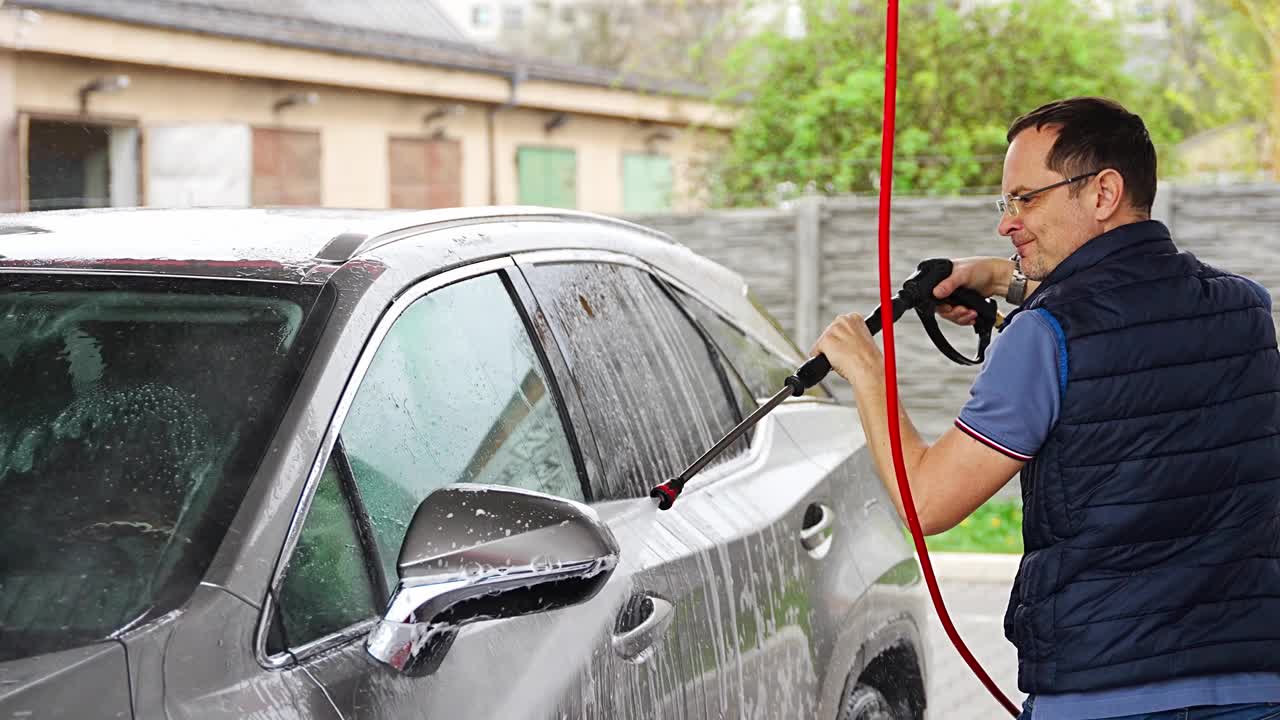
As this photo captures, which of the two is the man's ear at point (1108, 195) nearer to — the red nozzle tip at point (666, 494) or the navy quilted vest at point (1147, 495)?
the navy quilted vest at point (1147, 495)

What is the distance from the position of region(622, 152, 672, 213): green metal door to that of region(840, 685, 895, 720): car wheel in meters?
17.0

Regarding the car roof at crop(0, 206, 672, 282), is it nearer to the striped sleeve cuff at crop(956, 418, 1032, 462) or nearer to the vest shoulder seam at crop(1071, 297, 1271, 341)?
the striped sleeve cuff at crop(956, 418, 1032, 462)

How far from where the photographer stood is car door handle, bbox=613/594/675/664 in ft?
8.32

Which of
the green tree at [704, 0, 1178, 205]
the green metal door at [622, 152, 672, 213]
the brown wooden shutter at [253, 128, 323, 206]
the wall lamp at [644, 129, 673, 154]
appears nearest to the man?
the green tree at [704, 0, 1178, 205]

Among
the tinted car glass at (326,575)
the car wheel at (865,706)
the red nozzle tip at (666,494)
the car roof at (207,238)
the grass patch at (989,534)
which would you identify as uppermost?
the car roof at (207,238)

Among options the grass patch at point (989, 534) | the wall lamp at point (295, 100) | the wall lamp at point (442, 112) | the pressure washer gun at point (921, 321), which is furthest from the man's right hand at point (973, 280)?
the wall lamp at point (442, 112)

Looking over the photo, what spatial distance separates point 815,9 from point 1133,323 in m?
11.1

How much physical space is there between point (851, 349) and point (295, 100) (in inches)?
522

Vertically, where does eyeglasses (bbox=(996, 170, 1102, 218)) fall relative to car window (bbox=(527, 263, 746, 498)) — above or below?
above

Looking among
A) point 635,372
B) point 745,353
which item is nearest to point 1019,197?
point 635,372

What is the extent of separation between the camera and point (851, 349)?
275cm

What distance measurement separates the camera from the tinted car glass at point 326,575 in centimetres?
198

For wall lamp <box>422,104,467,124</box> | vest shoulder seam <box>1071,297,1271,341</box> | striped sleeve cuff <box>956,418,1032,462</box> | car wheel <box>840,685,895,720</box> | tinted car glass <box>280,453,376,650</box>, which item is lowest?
car wheel <box>840,685,895,720</box>

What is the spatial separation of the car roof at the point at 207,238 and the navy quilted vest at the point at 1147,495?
1.08 meters
